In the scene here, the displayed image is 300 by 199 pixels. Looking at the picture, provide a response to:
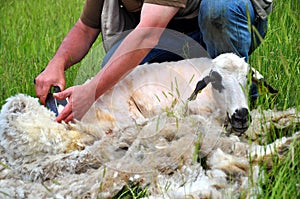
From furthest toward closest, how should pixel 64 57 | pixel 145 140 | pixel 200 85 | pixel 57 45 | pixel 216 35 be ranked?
pixel 57 45
pixel 64 57
pixel 216 35
pixel 200 85
pixel 145 140

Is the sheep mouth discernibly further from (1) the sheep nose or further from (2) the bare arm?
(2) the bare arm

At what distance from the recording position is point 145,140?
246 cm

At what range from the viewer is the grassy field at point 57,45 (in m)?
2.10

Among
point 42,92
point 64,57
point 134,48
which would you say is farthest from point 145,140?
point 64,57

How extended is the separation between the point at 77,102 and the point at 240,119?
71 cm

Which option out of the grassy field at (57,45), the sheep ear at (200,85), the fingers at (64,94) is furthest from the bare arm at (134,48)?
the grassy field at (57,45)

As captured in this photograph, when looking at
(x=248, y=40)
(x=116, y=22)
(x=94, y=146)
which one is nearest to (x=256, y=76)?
(x=248, y=40)

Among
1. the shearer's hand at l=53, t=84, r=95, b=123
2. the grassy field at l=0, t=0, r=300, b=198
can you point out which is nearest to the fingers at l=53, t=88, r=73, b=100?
the shearer's hand at l=53, t=84, r=95, b=123

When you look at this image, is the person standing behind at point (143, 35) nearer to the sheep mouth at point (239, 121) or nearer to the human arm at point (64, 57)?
the human arm at point (64, 57)

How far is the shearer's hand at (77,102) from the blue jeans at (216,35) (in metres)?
0.46

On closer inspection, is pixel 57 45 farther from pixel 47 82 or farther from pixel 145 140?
pixel 145 140

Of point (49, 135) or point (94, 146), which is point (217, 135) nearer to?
point (94, 146)

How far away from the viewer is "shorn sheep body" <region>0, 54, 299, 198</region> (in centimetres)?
227

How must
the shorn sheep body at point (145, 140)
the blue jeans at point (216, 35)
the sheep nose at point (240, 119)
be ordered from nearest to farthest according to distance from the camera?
the shorn sheep body at point (145, 140)
the sheep nose at point (240, 119)
the blue jeans at point (216, 35)
